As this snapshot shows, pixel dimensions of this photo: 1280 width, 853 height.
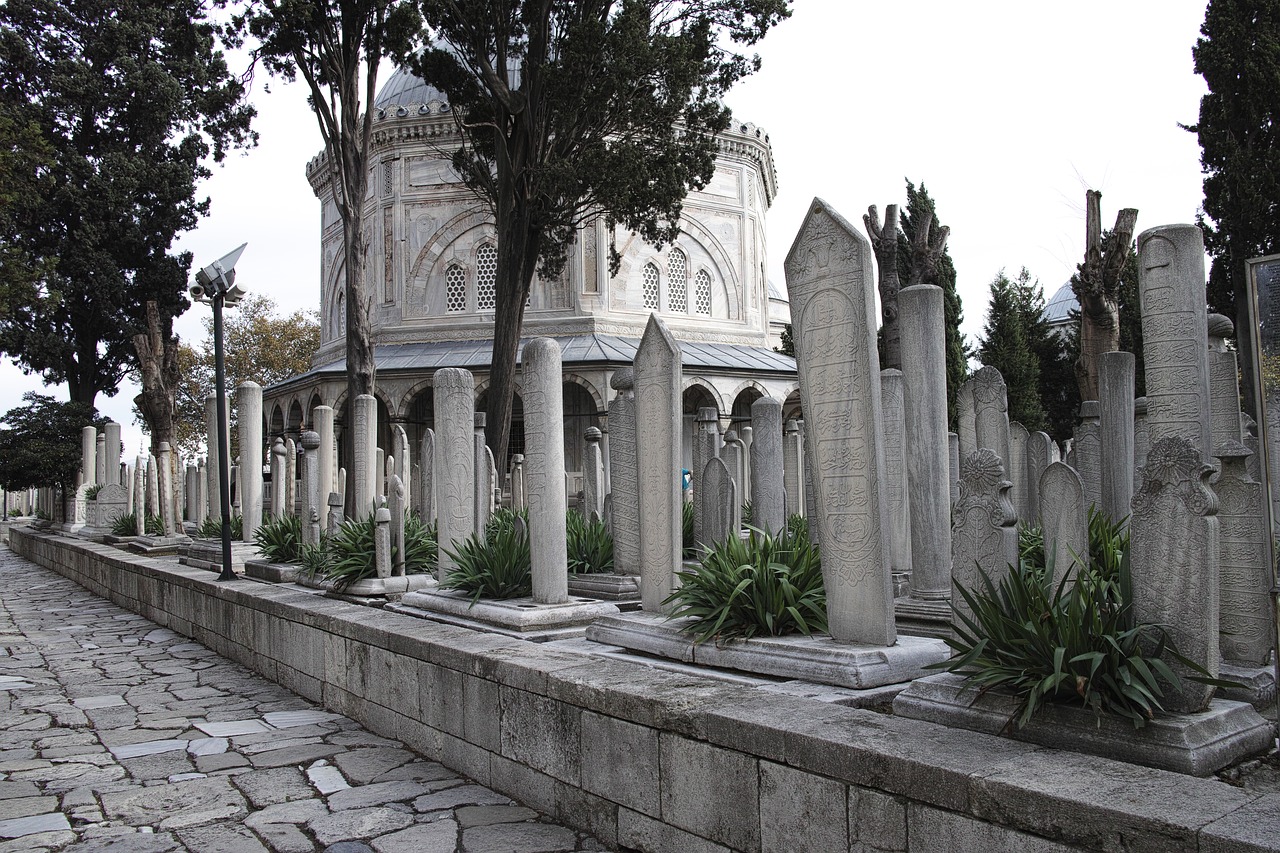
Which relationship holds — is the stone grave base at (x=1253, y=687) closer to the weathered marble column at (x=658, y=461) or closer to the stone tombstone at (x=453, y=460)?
the weathered marble column at (x=658, y=461)

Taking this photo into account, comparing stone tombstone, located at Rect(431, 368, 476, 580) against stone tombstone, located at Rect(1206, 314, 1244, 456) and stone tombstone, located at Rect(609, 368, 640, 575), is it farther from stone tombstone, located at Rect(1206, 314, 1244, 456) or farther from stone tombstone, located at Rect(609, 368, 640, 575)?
stone tombstone, located at Rect(1206, 314, 1244, 456)

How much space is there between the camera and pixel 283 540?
10711 mm

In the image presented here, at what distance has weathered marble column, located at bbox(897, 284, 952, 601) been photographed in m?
5.63

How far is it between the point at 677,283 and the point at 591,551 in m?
24.5

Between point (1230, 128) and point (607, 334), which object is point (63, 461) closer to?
point (607, 334)

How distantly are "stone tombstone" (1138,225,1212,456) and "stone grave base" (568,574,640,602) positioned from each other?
366cm

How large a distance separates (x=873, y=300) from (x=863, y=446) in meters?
0.62

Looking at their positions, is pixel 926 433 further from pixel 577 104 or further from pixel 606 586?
pixel 577 104

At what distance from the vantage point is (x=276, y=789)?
499cm

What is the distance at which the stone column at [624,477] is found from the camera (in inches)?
253

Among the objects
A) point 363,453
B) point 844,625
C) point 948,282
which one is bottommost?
point 844,625

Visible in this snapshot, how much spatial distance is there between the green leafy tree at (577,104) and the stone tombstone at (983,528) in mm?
11063

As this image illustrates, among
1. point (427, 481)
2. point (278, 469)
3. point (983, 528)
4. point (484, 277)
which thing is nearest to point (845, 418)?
point (983, 528)

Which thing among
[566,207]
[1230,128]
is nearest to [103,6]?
[566,207]
